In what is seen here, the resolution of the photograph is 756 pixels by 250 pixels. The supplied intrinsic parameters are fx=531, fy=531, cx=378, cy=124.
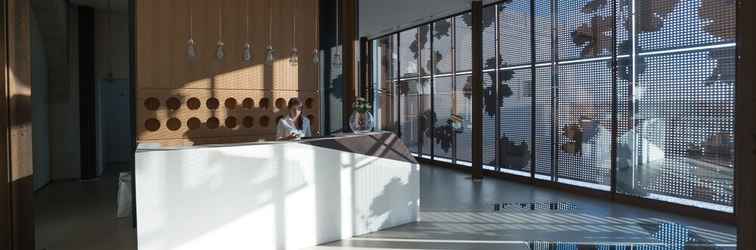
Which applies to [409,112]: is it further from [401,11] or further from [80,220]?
[80,220]

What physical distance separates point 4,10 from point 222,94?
2.80m

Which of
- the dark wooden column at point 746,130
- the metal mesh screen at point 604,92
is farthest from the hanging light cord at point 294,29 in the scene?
the dark wooden column at point 746,130

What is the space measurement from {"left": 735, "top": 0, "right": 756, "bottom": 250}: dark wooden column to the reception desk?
3.30 m

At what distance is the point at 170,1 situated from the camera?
20.1ft

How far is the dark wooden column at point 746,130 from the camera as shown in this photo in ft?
6.29

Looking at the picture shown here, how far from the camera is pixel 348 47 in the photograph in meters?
7.41

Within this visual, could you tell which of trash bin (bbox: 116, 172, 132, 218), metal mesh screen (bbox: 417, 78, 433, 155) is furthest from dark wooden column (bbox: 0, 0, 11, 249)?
metal mesh screen (bbox: 417, 78, 433, 155)

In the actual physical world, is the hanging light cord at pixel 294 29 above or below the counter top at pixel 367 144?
above

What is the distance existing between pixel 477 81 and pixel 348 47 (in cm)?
250

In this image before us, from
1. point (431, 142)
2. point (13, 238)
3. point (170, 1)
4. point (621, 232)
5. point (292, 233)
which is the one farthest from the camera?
point (431, 142)

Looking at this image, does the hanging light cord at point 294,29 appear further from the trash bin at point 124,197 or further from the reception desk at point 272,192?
the trash bin at point 124,197

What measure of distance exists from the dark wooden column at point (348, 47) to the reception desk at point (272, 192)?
6.51 feet

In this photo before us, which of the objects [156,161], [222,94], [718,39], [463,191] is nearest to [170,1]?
[222,94]

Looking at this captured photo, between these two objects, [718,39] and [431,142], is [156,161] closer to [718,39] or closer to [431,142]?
[718,39]
